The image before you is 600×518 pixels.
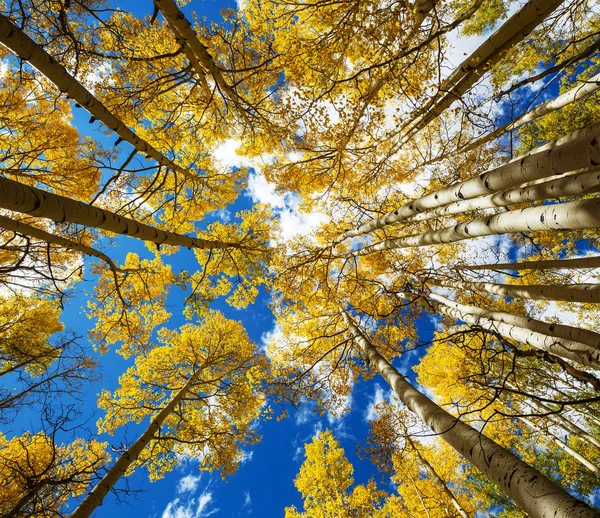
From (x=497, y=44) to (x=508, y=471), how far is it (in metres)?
4.54

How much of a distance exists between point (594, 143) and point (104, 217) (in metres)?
3.81

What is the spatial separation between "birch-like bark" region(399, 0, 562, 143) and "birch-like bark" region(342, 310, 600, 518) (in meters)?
3.49

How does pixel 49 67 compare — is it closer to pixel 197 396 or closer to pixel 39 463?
pixel 197 396

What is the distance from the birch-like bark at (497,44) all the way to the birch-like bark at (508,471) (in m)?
3.49

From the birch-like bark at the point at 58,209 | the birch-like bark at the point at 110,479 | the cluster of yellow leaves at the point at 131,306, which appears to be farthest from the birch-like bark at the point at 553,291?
the cluster of yellow leaves at the point at 131,306

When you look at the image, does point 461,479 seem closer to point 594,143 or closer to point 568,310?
point 568,310

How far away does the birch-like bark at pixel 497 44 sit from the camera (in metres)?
2.94

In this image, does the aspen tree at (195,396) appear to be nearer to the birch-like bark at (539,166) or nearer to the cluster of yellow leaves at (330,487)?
the cluster of yellow leaves at (330,487)

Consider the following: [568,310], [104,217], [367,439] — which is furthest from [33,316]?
[568,310]

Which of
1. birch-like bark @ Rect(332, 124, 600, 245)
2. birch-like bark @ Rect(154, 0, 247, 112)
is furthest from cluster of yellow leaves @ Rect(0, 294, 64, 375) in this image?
birch-like bark @ Rect(332, 124, 600, 245)

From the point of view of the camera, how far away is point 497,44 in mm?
3486

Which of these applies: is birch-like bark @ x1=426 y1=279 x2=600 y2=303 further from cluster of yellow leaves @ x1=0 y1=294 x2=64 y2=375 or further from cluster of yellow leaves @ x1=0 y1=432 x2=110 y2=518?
cluster of yellow leaves @ x1=0 y1=294 x2=64 y2=375

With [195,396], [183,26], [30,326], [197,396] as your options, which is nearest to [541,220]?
[183,26]

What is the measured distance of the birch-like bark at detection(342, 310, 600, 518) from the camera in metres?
1.57
